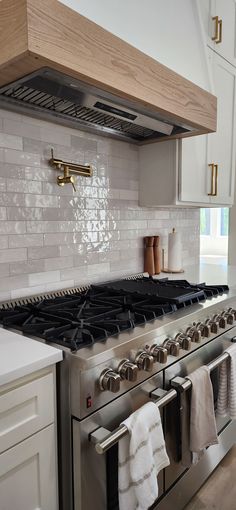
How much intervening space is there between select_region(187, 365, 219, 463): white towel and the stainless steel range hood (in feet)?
3.61

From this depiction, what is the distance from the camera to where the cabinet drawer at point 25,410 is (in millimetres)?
795

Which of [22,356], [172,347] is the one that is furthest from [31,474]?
[172,347]

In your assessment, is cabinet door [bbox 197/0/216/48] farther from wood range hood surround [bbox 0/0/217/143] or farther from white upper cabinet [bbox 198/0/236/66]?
wood range hood surround [bbox 0/0/217/143]

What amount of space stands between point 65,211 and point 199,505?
58.0 inches

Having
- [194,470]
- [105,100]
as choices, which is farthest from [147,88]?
[194,470]

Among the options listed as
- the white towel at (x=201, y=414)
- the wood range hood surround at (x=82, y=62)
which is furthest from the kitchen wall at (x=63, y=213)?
the white towel at (x=201, y=414)

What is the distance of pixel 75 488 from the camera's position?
3.14 ft

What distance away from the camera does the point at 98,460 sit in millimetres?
981

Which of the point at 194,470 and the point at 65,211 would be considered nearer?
the point at 194,470

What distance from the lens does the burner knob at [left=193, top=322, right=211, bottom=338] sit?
1.36 meters

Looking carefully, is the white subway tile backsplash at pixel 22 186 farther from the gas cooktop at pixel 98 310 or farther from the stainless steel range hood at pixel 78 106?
the gas cooktop at pixel 98 310

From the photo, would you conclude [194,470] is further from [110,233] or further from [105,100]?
[105,100]

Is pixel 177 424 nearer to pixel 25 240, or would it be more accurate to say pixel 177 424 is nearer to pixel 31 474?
pixel 31 474

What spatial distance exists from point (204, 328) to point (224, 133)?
1.43 metres
